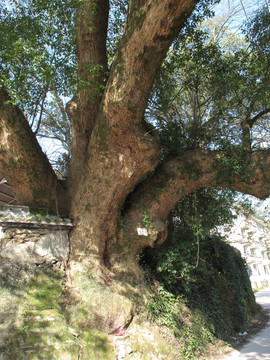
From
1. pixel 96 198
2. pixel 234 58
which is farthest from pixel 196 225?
pixel 234 58

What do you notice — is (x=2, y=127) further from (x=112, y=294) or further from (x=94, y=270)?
(x=112, y=294)

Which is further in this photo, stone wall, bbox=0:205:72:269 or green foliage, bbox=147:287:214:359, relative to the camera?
green foliage, bbox=147:287:214:359

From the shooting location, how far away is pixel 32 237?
5000 millimetres

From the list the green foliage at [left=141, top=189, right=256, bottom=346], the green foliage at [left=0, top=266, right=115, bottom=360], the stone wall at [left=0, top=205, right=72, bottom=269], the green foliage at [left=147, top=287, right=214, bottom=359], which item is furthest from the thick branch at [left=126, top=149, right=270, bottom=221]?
the green foliage at [left=0, top=266, right=115, bottom=360]

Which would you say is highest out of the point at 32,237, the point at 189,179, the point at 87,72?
the point at 87,72

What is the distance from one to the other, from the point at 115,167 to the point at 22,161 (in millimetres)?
1728

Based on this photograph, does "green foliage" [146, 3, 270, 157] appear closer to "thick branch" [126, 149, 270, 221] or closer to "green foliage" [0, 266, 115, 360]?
"thick branch" [126, 149, 270, 221]

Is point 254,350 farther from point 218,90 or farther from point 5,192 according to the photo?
point 5,192

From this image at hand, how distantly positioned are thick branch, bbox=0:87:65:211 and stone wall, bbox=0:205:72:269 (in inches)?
14.2

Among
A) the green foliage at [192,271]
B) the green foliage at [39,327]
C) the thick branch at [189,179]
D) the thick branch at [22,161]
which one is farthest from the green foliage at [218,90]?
the green foliage at [39,327]

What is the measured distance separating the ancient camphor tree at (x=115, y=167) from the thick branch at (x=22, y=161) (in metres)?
0.02

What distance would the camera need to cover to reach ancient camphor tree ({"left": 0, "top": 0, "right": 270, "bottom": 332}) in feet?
15.0

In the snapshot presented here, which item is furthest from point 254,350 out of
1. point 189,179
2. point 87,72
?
point 87,72

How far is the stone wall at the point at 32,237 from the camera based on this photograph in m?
4.74
